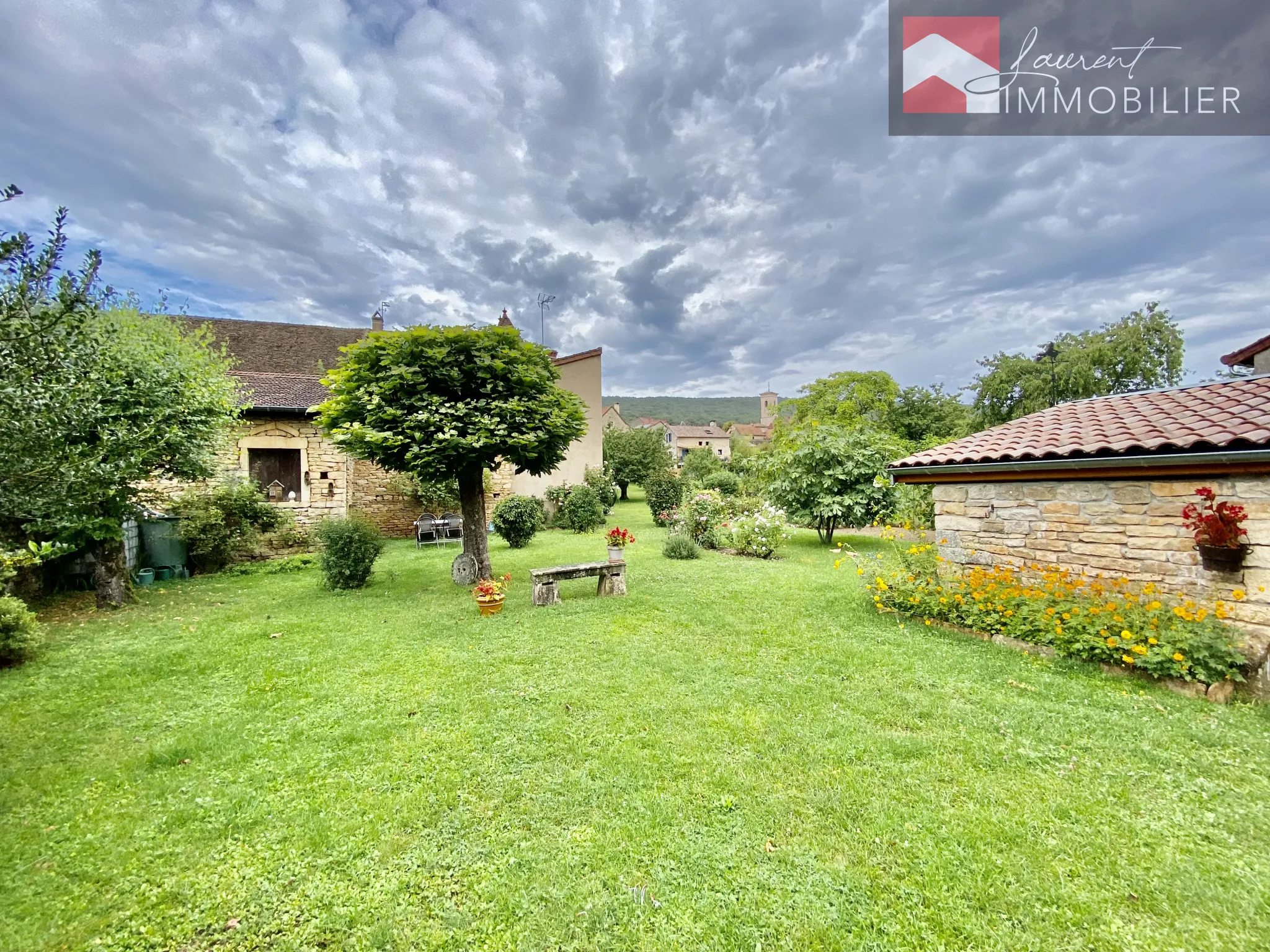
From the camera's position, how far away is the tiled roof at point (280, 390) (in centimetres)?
1116

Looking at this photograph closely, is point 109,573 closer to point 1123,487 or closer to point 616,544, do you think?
point 616,544

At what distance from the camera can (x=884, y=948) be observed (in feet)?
5.66

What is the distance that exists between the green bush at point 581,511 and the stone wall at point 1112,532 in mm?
10951

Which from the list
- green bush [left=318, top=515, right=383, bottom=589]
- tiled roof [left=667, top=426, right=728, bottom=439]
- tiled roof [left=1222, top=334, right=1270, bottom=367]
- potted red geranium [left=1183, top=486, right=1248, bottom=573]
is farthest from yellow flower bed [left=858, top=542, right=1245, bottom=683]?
tiled roof [left=667, top=426, right=728, bottom=439]

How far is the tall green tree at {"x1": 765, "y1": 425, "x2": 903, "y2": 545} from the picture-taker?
12.3 metres

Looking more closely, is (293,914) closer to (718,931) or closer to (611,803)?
(611,803)

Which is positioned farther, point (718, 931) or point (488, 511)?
point (488, 511)

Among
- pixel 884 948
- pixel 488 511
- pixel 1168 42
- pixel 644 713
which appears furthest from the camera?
pixel 488 511

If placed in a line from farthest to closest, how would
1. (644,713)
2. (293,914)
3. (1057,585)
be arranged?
(1057,585), (644,713), (293,914)

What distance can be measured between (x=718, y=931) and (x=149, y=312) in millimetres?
11897

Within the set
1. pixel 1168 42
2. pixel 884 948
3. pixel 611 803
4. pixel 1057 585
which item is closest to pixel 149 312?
pixel 611 803

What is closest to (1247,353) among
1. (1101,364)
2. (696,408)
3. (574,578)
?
(574,578)

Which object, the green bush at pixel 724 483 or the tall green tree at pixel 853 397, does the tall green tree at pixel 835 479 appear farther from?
the tall green tree at pixel 853 397

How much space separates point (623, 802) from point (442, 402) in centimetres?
570
